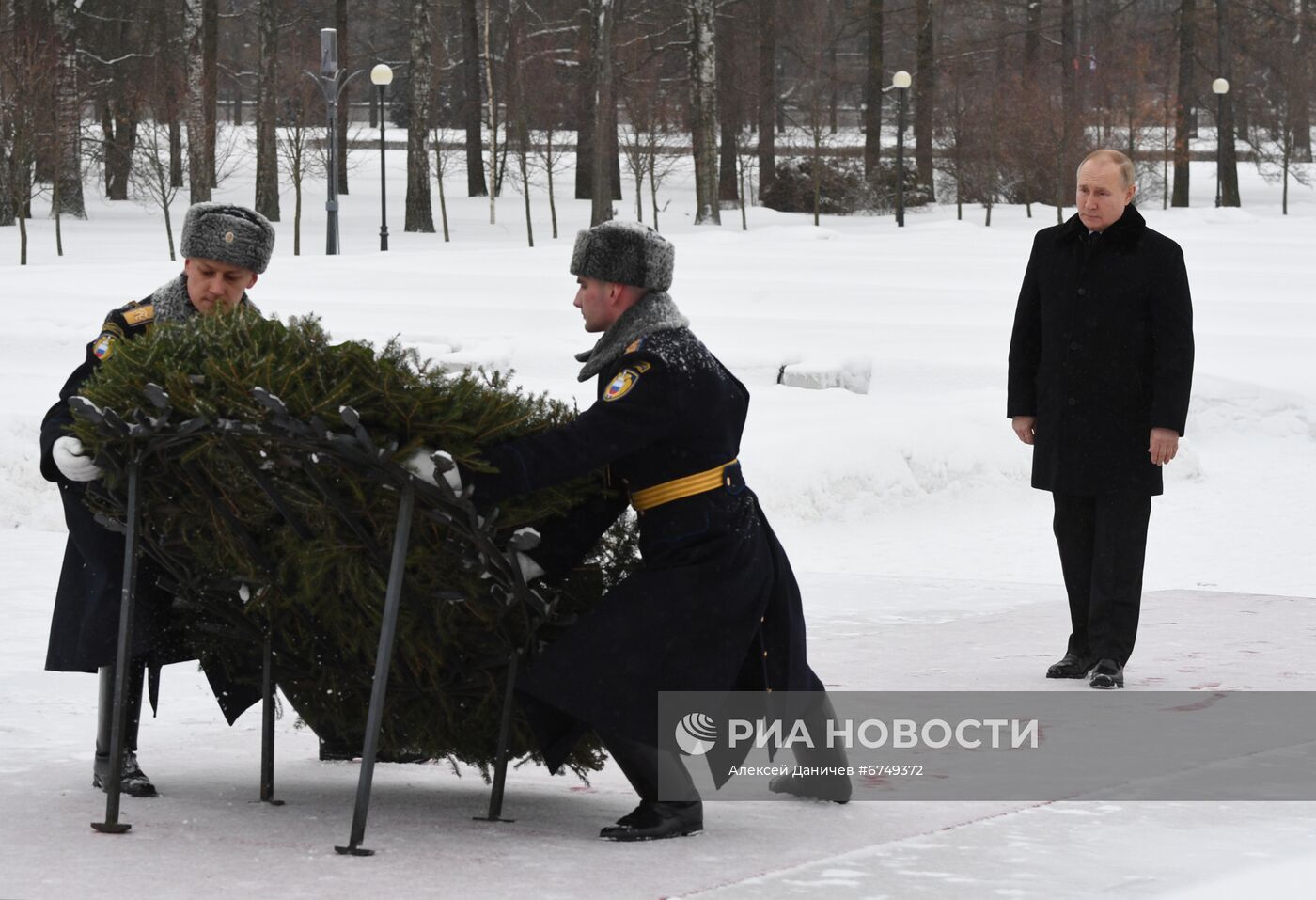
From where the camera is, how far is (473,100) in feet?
136

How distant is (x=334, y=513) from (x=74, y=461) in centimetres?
64

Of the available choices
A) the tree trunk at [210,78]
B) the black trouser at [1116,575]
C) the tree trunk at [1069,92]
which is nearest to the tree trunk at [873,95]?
the tree trunk at [1069,92]

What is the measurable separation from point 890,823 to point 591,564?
0.92 meters

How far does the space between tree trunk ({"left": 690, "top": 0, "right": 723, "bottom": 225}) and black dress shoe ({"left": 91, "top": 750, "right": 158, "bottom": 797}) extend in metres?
31.7

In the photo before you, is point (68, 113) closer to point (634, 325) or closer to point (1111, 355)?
point (1111, 355)

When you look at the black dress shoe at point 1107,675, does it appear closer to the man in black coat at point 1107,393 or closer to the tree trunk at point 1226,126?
the man in black coat at point 1107,393

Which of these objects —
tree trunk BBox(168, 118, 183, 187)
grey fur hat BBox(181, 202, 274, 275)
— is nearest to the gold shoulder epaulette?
grey fur hat BBox(181, 202, 274, 275)

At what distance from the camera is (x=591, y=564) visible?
418 centimetres

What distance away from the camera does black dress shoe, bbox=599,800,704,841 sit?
407 cm

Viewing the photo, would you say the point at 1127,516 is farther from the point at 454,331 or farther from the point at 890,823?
the point at 454,331

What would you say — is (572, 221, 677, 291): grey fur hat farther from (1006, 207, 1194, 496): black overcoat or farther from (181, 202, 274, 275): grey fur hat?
(1006, 207, 1194, 496): black overcoat

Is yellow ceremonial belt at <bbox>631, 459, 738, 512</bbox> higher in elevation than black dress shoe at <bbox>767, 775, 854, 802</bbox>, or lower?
higher

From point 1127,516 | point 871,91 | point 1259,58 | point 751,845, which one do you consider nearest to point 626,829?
point 751,845

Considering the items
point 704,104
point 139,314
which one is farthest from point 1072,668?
point 704,104
